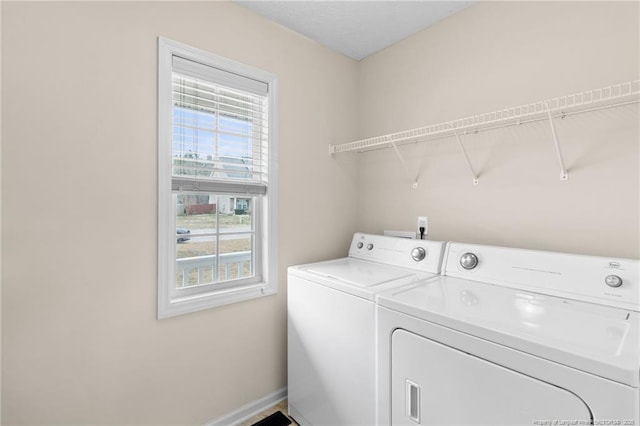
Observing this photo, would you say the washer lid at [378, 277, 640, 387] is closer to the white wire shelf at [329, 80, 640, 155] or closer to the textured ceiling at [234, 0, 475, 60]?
the white wire shelf at [329, 80, 640, 155]

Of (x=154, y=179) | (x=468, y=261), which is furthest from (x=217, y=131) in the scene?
(x=468, y=261)

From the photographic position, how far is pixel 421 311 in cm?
116

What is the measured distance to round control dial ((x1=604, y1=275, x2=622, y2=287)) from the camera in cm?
115

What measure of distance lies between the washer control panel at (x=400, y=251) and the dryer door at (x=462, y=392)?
1.97 feet

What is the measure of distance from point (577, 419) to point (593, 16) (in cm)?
165

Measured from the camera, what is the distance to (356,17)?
1.88 meters

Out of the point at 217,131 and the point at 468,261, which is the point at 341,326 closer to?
the point at 468,261

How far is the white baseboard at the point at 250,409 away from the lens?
1765 millimetres

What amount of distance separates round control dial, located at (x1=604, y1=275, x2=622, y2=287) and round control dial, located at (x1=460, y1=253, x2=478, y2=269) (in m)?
0.48

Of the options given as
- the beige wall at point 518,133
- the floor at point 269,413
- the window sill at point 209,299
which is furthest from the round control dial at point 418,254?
the floor at point 269,413

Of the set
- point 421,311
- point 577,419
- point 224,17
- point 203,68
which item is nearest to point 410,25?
point 224,17

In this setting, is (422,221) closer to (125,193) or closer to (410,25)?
(410,25)

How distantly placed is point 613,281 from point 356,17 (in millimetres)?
1855

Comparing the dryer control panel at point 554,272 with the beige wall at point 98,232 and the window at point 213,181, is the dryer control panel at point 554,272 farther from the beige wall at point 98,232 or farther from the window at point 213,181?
the beige wall at point 98,232
